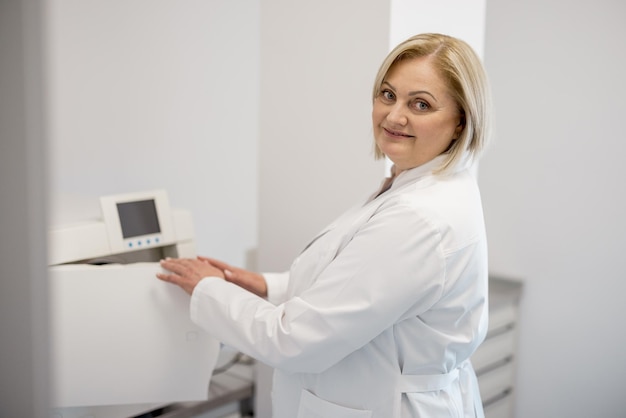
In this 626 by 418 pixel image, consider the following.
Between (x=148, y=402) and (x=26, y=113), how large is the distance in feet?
3.42

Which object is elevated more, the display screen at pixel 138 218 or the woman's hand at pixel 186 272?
the display screen at pixel 138 218

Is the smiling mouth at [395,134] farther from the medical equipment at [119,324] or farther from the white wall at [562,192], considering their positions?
the white wall at [562,192]

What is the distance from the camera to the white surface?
1.19 m

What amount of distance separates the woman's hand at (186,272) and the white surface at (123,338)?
0.02 metres

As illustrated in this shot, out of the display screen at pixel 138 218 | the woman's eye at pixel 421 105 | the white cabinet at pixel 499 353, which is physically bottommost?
the white cabinet at pixel 499 353

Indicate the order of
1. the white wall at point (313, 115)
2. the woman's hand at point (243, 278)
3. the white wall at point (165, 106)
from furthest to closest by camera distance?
1. the white wall at point (165, 106)
2. the white wall at point (313, 115)
3. the woman's hand at point (243, 278)

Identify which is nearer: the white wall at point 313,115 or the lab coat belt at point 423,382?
the lab coat belt at point 423,382

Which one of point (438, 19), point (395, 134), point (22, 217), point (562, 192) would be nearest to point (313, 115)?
point (438, 19)

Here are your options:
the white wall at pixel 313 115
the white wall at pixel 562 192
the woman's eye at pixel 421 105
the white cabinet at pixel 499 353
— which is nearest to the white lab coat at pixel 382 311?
the woman's eye at pixel 421 105

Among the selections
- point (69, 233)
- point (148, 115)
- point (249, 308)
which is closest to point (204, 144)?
point (148, 115)

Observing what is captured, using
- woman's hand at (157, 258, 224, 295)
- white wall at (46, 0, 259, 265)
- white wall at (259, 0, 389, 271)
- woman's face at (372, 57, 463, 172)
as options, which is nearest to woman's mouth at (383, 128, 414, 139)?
woman's face at (372, 57, 463, 172)

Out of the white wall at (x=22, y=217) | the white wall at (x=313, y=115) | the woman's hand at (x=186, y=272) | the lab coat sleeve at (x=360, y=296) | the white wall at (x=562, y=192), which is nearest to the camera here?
the white wall at (x=22, y=217)

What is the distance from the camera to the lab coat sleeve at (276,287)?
1438 mm

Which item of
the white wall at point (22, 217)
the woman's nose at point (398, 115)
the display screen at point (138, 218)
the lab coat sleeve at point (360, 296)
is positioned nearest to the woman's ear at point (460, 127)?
the woman's nose at point (398, 115)
